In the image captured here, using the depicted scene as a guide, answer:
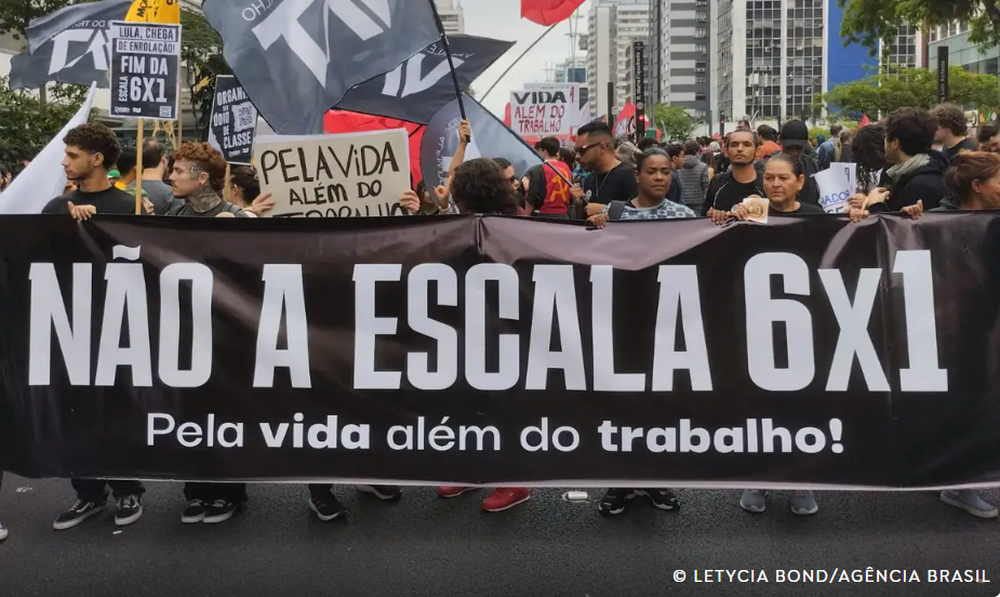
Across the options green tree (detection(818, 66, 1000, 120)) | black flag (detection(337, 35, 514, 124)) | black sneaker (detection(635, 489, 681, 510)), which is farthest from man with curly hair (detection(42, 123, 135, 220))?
green tree (detection(818, 66, 1000, 120))

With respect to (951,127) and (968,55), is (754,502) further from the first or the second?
(968,55)

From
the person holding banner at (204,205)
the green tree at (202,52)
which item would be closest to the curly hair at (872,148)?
the person holding banner at (204,205)

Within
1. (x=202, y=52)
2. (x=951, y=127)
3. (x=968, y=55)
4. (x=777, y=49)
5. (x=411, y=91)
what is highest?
(x=777, y=49)

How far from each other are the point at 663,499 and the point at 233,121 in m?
5.83

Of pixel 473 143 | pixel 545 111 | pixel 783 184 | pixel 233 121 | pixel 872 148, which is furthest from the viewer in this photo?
pixel 545 111

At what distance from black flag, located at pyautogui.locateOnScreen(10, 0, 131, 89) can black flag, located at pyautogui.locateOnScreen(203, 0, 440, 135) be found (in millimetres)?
6065

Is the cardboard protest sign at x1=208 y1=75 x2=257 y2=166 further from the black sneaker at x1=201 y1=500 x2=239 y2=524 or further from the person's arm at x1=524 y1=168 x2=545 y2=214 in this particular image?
the black sneaker at x1=201 y1=500 x2=239 y2=524

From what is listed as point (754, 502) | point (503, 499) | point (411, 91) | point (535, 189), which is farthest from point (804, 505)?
point (411, 91)

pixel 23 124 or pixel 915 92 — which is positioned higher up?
pixel 915 92

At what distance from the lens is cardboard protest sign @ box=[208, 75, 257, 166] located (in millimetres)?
9414

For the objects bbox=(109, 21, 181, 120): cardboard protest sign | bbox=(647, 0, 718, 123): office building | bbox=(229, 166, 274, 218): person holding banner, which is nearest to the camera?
bbox=(109, 21, 181, 120): cardboard protest sign

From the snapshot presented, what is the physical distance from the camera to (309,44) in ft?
18.6

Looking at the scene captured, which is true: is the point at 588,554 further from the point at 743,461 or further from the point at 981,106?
the point at 981,106

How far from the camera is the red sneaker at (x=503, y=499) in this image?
17.7 feet
